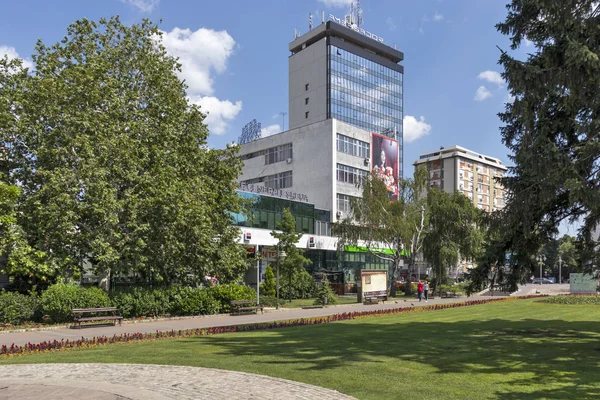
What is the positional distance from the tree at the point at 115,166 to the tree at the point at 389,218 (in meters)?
19.1

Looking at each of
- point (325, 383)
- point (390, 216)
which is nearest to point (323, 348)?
point (325, 383)

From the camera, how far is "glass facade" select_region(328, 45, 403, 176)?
341 ft

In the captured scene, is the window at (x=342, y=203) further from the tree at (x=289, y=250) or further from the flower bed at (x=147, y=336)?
the flower bed at (x=147, y=336)

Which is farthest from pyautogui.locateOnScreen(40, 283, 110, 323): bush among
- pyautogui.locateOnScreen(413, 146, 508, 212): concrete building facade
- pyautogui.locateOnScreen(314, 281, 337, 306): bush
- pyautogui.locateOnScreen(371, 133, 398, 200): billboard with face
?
pyautogui.locateOnScreen(413, 146, 508, 212): concrete building facade

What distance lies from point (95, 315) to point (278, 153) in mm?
46895

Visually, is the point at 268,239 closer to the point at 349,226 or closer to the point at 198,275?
the point at 349,226

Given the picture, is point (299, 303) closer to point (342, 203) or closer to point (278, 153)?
point (342, 203)

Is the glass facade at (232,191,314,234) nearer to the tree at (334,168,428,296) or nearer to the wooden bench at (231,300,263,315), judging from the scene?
the tree at (334,168,428,296)

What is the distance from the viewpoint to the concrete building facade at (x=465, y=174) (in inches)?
4843

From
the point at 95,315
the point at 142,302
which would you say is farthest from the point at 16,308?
the point at 142,302

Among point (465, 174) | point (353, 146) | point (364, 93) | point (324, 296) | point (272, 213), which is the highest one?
point (364, 93)

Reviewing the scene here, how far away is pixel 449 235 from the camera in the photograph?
4781 centimetres

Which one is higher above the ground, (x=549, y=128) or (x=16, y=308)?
(x=549, y=128)

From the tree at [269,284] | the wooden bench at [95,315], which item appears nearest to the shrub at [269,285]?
the tree at [269,284]
